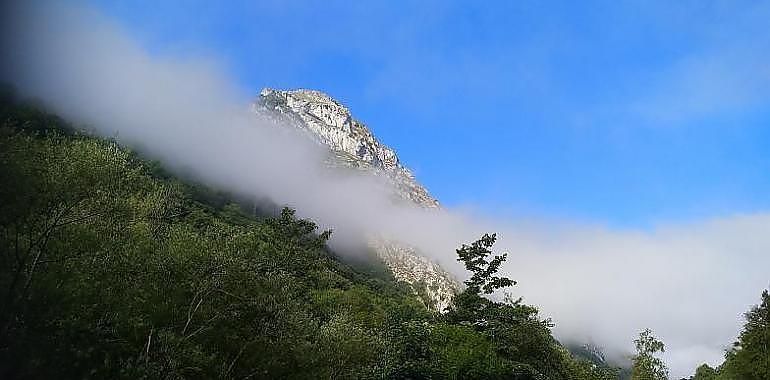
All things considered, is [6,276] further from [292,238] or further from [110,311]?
[292,238]

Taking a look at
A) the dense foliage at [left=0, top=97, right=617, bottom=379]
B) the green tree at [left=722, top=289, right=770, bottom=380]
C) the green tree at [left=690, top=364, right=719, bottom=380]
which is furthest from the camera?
the green tree at [left=690, top=364, right=719, bottom=380]

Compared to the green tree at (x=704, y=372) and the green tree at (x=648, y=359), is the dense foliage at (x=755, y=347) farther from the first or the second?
the green tree at (x=704, y=372)

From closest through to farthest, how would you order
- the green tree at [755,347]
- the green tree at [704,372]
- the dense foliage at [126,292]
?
1. the dense foliage at [126,292]
2. the green tree at [755,347]
3. the green tree at [704,372]

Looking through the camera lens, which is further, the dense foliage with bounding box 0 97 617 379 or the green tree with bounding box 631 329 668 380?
the green tree with bounding box 631 329 668 380

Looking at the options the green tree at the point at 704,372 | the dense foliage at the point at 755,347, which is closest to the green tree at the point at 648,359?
the dense foliage at the point at 755,347

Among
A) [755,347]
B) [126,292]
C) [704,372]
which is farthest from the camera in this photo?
[704,372]

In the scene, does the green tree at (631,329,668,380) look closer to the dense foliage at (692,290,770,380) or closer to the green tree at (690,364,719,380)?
the dense foliage at (692,290,770,380)

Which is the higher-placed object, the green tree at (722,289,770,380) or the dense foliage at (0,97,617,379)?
the green tree at (722,289,770,380)

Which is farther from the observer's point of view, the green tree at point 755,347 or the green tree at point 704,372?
the green tree at point 704,372

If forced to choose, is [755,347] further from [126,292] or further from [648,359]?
[126,292]

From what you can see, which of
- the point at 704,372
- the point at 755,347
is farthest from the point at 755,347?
the point at 704,372

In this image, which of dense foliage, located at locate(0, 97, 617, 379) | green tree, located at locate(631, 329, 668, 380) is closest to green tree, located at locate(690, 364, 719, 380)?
green tree, located at locate(631, 329, 668, 380)

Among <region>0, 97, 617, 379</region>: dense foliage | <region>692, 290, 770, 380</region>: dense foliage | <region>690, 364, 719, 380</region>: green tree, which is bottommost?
<region>0, 97, 617, 379</region>: dense foliage

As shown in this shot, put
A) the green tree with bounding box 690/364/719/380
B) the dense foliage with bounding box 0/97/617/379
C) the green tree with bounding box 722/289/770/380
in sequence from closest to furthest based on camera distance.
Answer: the dense foliage with bounding box 0/97/617/379 → the green tree with bounding box 722/289/770/380 → the green tree with bounding box 690/364/719/380
